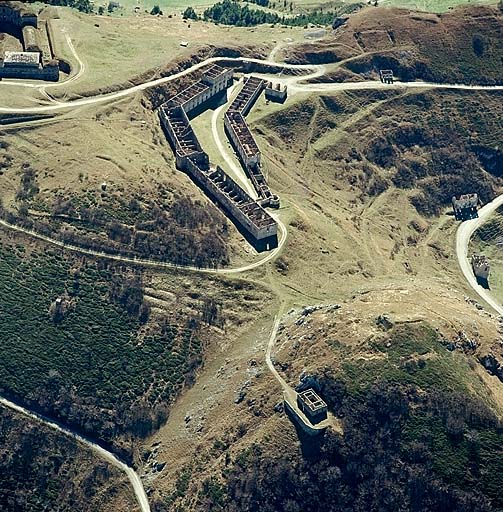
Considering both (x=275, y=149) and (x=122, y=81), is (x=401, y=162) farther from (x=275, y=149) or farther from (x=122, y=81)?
(x=122, y=81)

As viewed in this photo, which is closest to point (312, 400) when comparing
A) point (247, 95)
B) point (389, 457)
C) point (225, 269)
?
point (389, 457)

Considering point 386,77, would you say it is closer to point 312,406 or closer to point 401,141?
point 401,141

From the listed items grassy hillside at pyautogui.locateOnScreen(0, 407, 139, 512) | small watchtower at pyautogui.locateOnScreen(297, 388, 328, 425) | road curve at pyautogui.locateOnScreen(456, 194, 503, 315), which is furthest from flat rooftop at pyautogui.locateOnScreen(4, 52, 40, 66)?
road curve at pyautogui.locateOnScreen(456, 194, 503, 315)

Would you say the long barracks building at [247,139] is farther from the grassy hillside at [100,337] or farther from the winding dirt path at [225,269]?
the grassy hillside at [100,337]

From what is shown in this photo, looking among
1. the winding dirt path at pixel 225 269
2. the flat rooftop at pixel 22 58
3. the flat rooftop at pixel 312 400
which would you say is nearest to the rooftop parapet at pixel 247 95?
the winding dirt path at pixel 225 269

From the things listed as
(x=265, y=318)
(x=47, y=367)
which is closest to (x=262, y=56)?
(x=265, y=318)

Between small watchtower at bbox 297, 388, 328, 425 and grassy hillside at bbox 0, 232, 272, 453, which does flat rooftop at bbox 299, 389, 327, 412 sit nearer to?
small watchtower at bbox 297, 388, 328, 425
